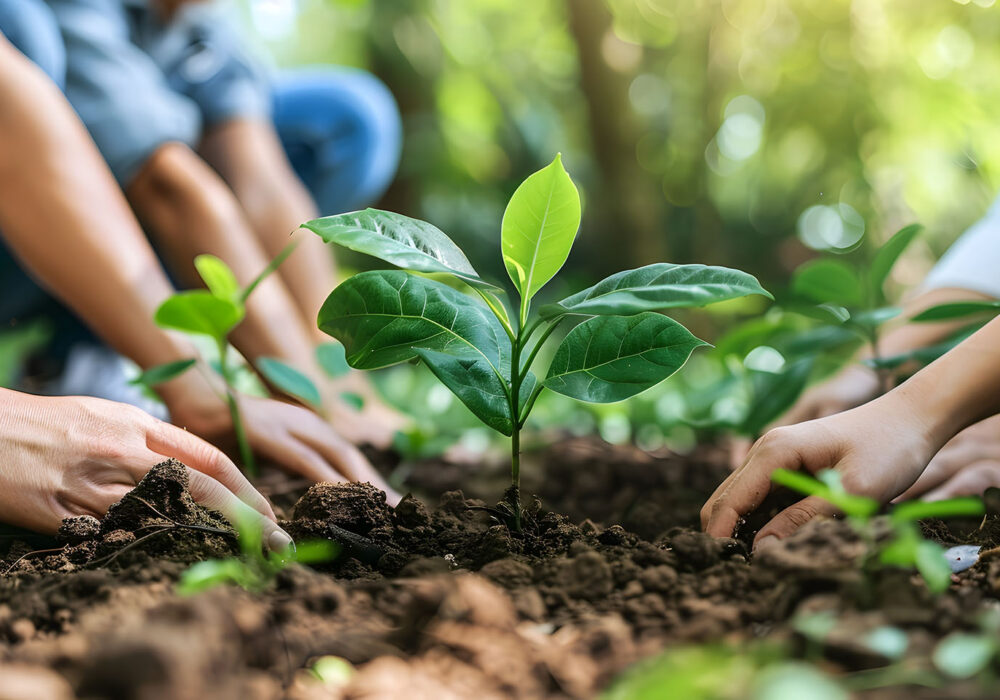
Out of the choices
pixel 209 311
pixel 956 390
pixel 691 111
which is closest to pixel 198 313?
pixel 209 311

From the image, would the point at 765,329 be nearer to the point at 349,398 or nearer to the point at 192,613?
the point at 349,398

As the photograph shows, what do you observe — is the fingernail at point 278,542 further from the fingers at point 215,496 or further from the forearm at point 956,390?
the forearm at point 956,390

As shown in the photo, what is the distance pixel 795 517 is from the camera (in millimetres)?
642

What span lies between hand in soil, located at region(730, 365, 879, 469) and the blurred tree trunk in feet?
6.14

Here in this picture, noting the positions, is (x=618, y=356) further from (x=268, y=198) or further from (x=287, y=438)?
(x=268, y=198)

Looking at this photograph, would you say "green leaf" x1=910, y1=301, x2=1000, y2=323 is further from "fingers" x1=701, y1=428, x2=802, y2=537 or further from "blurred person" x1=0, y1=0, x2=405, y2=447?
"blurred person" x1=0, y1=0, x2=405, y2=447

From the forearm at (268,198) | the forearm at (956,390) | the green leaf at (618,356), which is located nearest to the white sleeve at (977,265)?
the forearm at (956,390)

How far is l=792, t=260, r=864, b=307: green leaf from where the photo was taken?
1.00 meters

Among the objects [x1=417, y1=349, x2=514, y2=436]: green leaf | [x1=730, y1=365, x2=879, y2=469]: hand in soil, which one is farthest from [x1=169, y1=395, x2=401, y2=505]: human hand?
[x1=730, y1=365, x2=879, y2=469]: hand in soil

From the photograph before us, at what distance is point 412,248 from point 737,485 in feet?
1.21

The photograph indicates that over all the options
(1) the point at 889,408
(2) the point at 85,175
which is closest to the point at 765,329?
(1) the point at 889,408

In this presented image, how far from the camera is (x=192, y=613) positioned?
0.38 metres

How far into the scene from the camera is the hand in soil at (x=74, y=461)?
27.4 inches

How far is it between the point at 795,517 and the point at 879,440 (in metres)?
0.10
